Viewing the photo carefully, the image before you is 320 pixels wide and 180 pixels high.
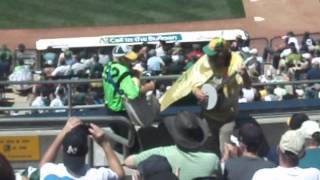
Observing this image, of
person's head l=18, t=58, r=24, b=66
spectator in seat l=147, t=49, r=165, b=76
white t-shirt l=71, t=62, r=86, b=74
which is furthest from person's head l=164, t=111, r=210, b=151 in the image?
person's head l=18, t=58, r=24, b=66

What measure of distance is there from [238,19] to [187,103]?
2055 cm

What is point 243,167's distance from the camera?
605 cm

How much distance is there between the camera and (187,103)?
8867 mm

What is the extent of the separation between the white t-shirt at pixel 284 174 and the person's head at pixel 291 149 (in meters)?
0.05

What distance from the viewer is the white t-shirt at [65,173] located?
5.54m

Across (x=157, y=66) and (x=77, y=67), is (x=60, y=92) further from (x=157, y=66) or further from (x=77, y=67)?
(x=77, y=67)

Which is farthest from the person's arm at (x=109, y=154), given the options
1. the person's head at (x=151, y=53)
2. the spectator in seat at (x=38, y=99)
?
the person's head at (x=151, y=53)

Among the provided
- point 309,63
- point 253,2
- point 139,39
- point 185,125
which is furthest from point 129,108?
point 253,2

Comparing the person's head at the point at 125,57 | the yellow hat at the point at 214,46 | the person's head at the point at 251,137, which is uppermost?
the yellow hat at the point at 214,46

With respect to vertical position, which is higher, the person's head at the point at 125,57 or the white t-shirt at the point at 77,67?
the person's head at the point at 125,57

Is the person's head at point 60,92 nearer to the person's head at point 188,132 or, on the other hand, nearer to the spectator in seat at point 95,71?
the spectator in seat at point 95,71

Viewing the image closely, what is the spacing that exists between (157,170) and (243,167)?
1.12 metres

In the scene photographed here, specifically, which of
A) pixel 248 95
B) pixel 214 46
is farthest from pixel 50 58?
pixel 214 46

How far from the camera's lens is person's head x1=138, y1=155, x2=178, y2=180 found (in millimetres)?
5066
